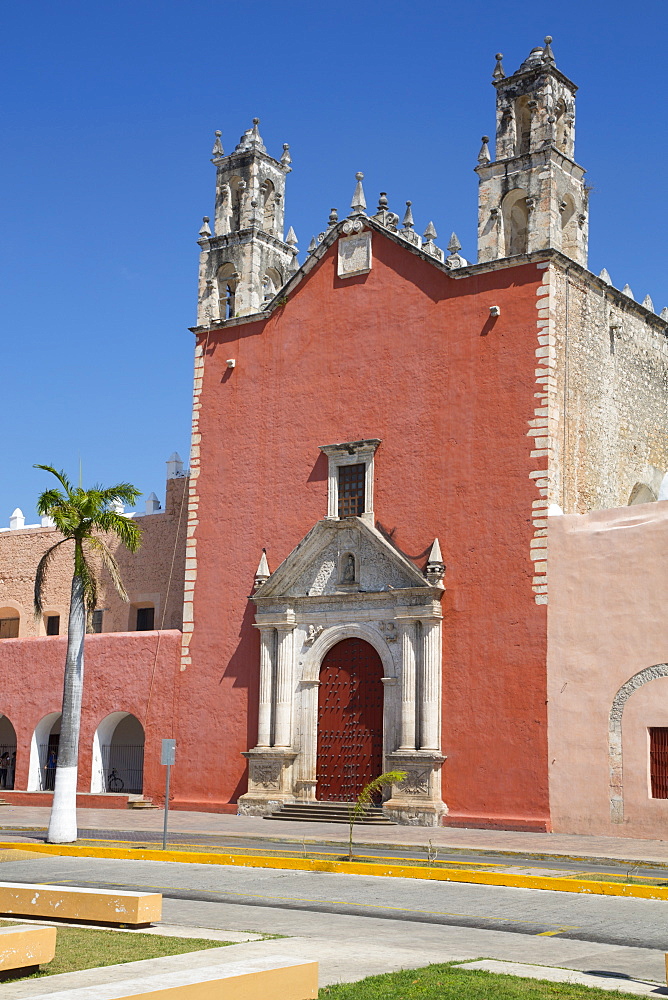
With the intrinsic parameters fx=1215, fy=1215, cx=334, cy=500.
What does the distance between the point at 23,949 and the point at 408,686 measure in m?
14.2

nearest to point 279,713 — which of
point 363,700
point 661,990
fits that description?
point 363,700

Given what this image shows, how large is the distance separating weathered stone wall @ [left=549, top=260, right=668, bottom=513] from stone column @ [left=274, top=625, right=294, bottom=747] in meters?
6.07

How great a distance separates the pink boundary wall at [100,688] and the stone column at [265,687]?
8.32 feet

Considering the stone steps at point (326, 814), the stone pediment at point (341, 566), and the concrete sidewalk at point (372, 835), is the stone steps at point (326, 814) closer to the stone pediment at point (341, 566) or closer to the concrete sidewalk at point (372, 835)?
the concrete sidewalk at point (372, 835)

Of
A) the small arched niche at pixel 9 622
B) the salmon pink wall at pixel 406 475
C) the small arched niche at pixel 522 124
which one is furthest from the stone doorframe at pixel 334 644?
the small arched niche at pixel 9 622

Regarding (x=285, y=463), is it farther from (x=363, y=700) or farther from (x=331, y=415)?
(x=363, y=700)

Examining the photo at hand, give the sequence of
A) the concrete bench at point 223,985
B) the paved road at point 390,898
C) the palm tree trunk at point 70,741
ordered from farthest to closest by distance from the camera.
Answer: the palm tree trunk at point 70,741, the paved road at point 390,898, the concrete bench at point 223,985

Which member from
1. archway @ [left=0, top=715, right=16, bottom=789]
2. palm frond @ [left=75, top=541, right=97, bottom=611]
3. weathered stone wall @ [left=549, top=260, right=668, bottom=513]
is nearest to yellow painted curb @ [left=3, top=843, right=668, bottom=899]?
palm frond @ [left=75, top=541, right=97, bottom=611]

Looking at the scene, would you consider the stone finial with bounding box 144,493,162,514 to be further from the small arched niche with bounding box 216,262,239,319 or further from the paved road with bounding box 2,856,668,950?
the paved road with bounding box 2,856,668,950

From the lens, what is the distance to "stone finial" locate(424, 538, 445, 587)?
71.8ft

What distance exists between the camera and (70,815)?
18.2 metres

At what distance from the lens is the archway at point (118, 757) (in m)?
26.4

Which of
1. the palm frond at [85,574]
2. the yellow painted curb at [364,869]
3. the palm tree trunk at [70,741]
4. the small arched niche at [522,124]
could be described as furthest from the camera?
the small arched niche at [522,124]

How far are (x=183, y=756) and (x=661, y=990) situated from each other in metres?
18.1
